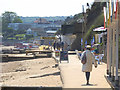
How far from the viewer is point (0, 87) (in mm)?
13516

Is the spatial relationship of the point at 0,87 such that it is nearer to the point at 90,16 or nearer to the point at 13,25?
the point at 90,16

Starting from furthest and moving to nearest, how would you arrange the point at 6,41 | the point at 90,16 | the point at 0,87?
the point at 6,41
the point at 90,16
the point at 0,87

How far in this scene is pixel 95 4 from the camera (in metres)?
47.4

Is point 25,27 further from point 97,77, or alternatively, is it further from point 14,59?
point 97,77

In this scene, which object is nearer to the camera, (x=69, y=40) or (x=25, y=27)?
(x=69, y=40)

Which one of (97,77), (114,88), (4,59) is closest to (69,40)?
(4,59)

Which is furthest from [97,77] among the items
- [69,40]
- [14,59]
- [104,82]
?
[69,40]

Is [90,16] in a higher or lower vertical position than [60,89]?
higher

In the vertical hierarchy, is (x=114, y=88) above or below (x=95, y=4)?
below

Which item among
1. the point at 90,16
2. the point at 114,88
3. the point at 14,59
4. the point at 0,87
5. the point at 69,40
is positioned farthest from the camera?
the point at 69,40

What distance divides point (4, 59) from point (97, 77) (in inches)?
1155

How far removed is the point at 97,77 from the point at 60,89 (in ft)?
9.19

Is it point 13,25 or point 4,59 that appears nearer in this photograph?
point 4,59

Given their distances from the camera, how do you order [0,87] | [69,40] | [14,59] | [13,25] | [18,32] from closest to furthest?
[0,87] < [14,59] < [69,40] < [18,32] < [13,25]
